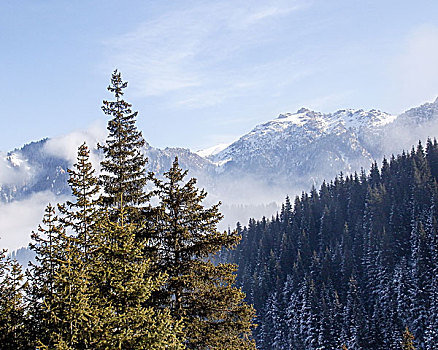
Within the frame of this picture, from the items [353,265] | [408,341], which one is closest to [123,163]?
[408,341]

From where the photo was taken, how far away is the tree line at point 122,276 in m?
15.9

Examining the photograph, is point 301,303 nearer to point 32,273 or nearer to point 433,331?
point 433,331

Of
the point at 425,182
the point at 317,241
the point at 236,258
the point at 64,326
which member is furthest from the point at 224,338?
the point at 236,258

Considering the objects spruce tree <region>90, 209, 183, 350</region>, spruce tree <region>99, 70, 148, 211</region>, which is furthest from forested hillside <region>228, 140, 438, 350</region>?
spruce tree <region>90, 209, 183, 350</region>

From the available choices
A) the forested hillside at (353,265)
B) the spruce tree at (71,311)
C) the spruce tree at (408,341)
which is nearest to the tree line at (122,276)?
the spruce tree at (71,311)

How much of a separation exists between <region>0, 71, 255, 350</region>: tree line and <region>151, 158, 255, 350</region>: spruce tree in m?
0.05

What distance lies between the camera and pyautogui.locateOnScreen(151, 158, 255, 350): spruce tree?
21.5m

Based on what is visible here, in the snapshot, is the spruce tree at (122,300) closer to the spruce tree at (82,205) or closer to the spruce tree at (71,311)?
the spruce tree at (71,311)

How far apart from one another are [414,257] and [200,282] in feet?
362

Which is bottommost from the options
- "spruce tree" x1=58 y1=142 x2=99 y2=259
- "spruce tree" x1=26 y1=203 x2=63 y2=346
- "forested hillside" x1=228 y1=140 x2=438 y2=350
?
"forested hillside" x1=228 y1=140 x2=438 y2=350

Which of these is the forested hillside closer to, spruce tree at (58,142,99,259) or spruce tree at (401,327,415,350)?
spruce tree at (401,327,415,350)

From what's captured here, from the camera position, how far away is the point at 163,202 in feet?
76.4

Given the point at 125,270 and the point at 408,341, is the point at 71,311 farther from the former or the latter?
the point at 408,341

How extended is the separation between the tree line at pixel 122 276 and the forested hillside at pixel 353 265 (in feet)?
289
